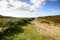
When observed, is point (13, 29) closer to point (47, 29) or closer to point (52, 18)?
point (47, 29)

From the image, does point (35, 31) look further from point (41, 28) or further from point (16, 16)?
point (16, 16)

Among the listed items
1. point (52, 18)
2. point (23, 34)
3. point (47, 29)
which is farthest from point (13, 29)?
point (52, 18)

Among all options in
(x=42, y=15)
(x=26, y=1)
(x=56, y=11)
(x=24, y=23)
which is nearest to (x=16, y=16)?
(x=24, y=23)

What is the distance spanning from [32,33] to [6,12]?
58 centimetres

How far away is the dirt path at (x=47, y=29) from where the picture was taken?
1.89 meters

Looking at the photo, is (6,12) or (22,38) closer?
(22,38)

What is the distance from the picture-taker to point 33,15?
2.06m

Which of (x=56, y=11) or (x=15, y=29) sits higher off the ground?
(x=56, y=11)

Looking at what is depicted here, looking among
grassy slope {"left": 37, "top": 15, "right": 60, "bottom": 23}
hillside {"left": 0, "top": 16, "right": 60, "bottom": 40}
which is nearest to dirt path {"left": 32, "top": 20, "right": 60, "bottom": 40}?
hillside {"left": 0, "top": 16, "right": 60, "bottom": 40}

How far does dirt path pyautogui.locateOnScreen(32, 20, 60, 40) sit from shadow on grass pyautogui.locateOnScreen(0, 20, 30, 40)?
16 cm

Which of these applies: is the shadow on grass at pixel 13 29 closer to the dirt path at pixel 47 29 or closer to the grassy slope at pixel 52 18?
the dirt path at pixel 47 29

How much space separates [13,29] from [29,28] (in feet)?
0.88

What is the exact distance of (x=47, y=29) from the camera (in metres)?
1.98

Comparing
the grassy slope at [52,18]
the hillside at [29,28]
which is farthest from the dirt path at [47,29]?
the grassy slope at [52,18]
